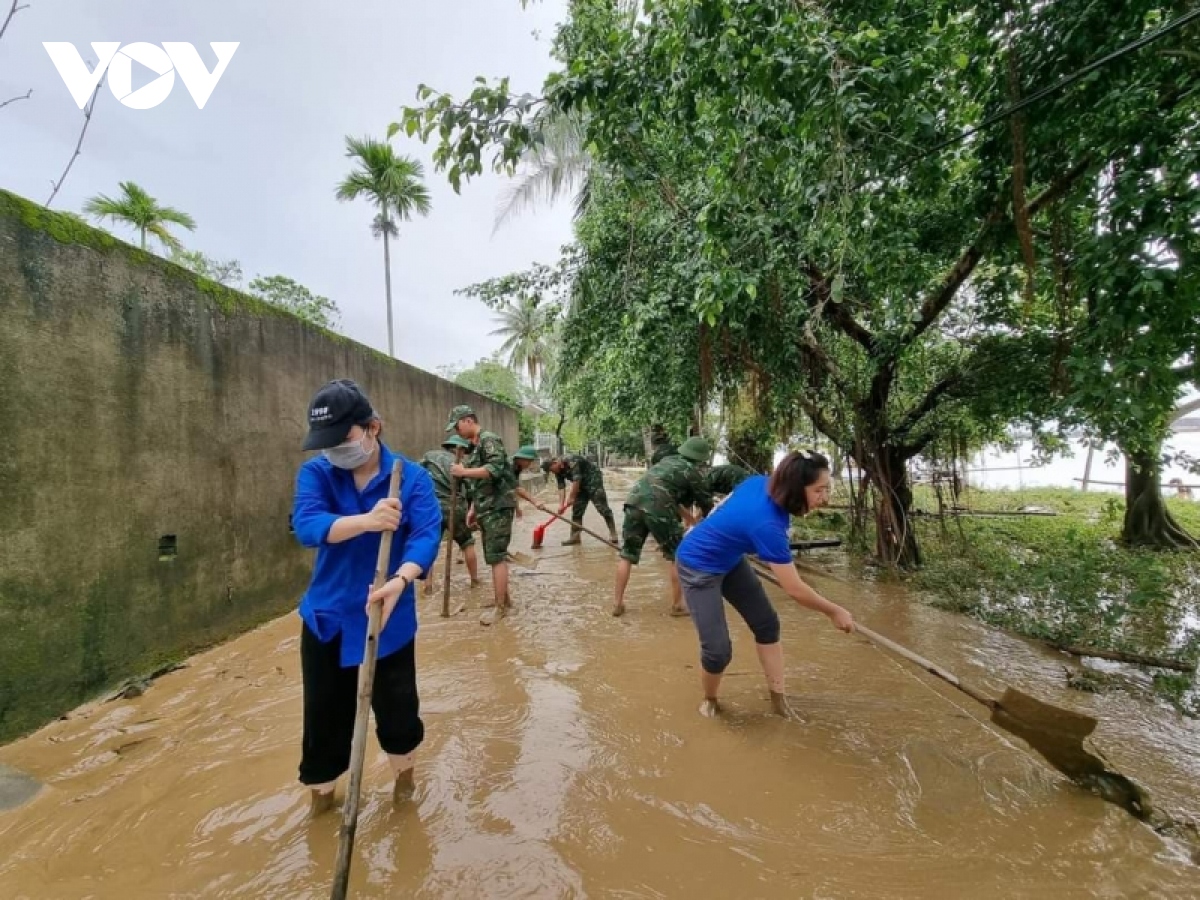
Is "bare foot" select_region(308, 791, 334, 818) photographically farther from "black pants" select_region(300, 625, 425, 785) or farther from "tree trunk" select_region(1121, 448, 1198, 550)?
"tree trunk" select_region(1121, 448, 1198, 550)

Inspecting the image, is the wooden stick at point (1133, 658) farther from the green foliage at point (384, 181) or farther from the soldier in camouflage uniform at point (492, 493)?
the green foliage at point (384, 181)

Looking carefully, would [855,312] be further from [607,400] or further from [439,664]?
[439,664]

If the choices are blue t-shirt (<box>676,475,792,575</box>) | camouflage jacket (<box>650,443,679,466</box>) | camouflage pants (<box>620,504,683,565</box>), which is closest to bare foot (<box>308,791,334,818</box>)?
blue t-shirt (<box>676,475,792,575</box>)

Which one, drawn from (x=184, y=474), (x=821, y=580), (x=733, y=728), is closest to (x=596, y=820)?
(x=733, y=728)

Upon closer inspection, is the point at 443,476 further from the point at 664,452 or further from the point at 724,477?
the point at 724,477

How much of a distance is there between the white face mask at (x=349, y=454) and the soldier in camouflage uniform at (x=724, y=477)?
3.44m

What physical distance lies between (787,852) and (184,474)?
4.23 m

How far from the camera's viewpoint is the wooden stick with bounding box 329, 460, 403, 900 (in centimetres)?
167

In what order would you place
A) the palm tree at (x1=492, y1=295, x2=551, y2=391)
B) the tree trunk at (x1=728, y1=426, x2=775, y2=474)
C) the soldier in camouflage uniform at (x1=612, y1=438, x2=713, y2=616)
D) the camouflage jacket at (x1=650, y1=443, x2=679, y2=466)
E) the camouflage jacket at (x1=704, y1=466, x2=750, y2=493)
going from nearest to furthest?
1. the camouflage jacket at (x1=704, y1=466, x2=750, y2=493)
2. the soldier in camouflage uniform at (x1=612, y1=438, x2=713, y2=616)
3. the camouflage jacket at (x1=650, y1=443, x2=679, y2=466)
4. the tree trunk at (x1=728, y1=426, x2=775, y2=474)
5. the palm tree at (x1=492, y1=295, x2=551, y2=391)

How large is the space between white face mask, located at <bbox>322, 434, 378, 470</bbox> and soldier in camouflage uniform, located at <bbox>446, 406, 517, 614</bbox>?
2.93 meters

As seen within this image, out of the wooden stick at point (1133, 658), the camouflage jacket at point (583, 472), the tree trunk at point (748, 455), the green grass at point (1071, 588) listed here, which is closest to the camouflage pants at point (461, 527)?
the camouflage jacket at point (583, 472)

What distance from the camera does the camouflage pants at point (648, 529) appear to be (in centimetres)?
503

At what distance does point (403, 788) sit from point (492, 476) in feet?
9.76

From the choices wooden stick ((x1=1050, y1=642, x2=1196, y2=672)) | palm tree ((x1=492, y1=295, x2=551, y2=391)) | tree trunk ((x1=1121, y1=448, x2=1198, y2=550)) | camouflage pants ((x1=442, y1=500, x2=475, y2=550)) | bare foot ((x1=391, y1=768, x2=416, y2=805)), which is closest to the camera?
bare foot ((x1=391, y1=768, x2=416, y2=805))
